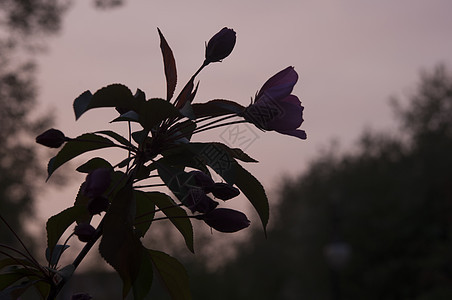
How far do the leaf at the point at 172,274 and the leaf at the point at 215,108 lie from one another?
0.91 ft

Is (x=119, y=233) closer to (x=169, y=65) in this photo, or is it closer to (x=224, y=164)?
(x=224, y=164)

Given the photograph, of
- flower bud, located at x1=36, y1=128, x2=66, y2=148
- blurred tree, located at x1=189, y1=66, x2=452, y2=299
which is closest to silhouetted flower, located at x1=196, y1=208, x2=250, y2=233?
flower bud, located at x1=36, y1=128, x2=66, y2=148

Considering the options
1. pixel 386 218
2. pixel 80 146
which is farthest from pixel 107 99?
pixel 386 218

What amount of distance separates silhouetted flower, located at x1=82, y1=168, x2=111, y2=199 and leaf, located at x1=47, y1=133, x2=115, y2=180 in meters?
0.10

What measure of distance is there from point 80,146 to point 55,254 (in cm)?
22

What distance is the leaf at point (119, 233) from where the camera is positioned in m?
1.04

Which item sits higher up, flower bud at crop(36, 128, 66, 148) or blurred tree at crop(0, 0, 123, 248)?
blurred tree at crop(0, 0, 123, 248)

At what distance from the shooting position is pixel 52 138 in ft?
3.76

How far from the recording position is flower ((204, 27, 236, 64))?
4.04ft

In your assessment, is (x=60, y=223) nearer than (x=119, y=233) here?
No

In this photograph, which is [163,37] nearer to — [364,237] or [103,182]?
[103,182]

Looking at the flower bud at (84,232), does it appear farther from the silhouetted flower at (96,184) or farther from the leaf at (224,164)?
the leaf at (224,164)

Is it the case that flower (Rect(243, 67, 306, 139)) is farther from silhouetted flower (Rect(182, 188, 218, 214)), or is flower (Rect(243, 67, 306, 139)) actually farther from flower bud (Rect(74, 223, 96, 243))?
flower bud (Rect(74, 223, 96, 243))

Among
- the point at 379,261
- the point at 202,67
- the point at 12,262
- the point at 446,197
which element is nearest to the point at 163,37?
the point at 202,67
